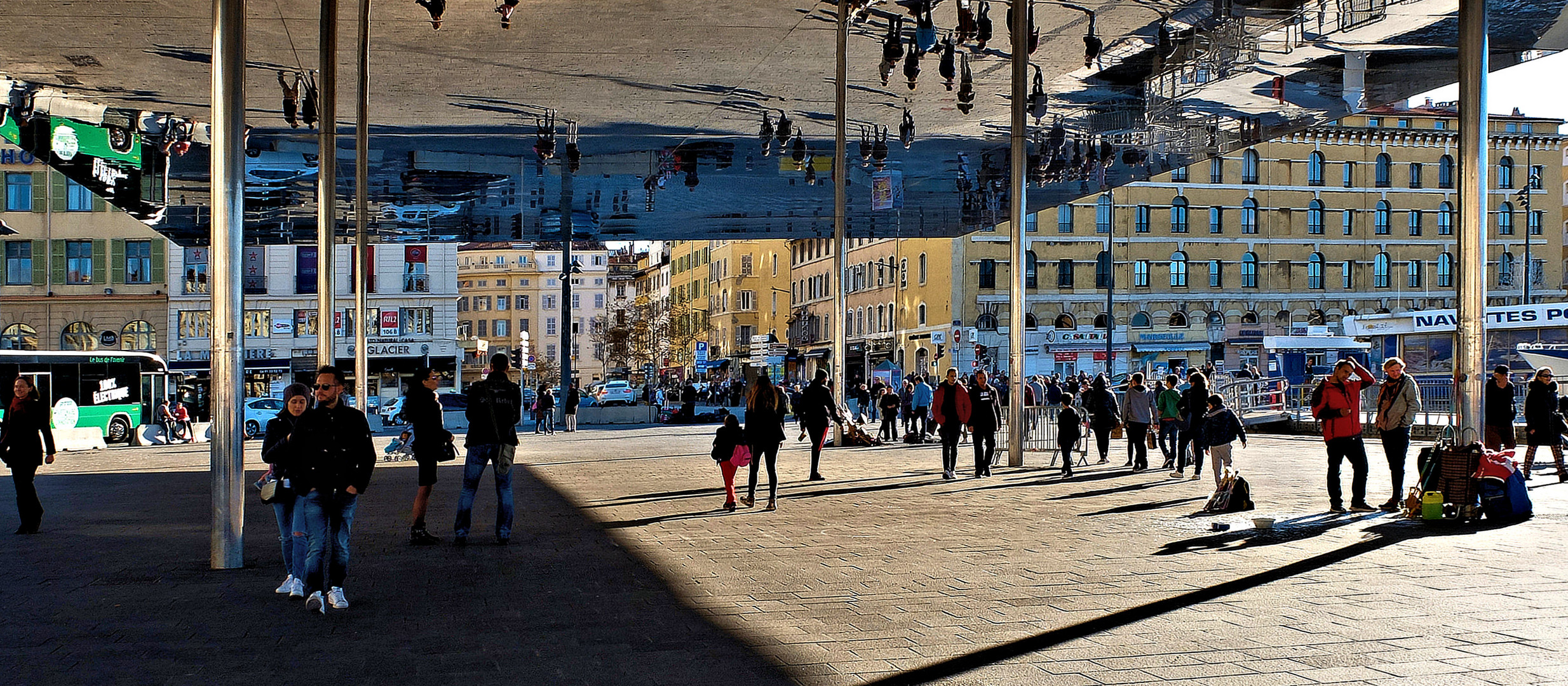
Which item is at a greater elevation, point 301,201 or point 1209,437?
point 301,201

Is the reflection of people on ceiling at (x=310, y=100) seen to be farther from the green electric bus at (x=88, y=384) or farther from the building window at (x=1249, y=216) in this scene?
the building window at (x=1249, y=216)

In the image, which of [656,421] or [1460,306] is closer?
[1460,306]

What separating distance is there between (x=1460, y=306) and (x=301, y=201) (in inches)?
927

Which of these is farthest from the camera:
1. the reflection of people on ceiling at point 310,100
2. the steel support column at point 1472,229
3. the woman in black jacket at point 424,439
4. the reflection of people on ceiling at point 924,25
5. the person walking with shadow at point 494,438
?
the reflection of people on ceiling at point 310,100

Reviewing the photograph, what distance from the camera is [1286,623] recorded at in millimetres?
7887

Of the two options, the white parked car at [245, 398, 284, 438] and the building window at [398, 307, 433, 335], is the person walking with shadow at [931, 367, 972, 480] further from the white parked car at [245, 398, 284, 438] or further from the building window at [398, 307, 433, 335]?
the building window at [398, 307, 433, 335]

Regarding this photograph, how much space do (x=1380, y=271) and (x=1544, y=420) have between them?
5760 cm

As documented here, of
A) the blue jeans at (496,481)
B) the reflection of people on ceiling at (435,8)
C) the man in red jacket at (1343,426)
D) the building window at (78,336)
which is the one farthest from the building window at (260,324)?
the man in red jacket at (1343,426)

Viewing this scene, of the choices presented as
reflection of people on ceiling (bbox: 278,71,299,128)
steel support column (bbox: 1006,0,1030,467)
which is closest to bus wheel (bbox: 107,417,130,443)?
reflection of people on ceiling (bbox: 278,71,299,128)

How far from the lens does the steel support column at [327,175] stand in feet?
57.5

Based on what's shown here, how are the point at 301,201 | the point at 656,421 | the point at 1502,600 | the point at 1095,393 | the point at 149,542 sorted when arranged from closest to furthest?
1. the point at 1502,600
2. the point at 149,542
3. the point at 1095,393
4. the point at 301,201
5. the point at 656,421

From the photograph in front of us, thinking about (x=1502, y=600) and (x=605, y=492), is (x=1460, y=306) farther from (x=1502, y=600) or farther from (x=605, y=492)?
(x=605, y=492)

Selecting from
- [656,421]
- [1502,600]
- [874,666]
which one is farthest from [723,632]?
[656,421]

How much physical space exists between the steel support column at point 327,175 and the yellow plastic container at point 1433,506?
40.7ft
